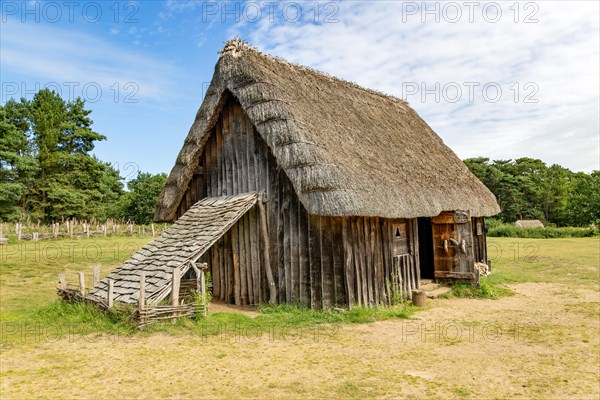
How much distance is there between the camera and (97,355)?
7.44m

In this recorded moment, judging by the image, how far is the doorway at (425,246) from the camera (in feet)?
53.7

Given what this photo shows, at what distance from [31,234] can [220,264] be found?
23.5 metres

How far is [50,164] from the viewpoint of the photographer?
4369 centimetres

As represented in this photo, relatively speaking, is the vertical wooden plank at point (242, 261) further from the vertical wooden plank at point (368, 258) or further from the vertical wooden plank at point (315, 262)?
the vertical wooden plank at point (368, 258)

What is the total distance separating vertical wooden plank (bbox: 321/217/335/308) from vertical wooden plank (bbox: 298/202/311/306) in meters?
0.42

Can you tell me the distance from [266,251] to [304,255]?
44.6 inches

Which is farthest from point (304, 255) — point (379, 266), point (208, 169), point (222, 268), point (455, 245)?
point (455, 245)

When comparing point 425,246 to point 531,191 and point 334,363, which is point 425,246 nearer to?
point 334,363

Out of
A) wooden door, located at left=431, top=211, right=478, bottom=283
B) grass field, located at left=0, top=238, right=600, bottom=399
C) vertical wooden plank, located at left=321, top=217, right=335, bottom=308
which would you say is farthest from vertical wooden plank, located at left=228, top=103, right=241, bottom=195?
wooden door, located at left=431, top=211, right=478, bottom=283

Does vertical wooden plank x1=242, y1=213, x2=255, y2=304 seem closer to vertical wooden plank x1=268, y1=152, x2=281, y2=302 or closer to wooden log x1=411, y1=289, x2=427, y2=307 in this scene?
vertical wooden plank x1=268, y1=152, x2=281, y2=302

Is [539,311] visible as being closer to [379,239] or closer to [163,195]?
[379,239]

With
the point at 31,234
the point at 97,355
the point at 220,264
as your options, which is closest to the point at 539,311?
the point at 220,264

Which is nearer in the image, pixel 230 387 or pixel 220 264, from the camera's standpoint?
pixel 230 387

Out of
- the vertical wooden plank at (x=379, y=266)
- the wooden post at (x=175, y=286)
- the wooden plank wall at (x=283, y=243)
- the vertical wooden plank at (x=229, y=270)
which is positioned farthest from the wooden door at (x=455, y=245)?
the wooden post at (x=175, y=286)
